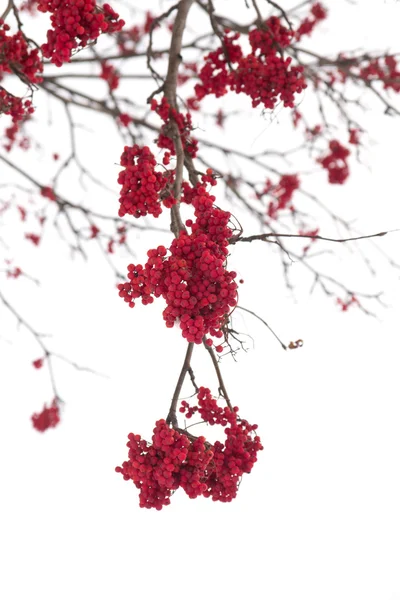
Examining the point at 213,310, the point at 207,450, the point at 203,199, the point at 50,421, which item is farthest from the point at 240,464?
the point at 50,421

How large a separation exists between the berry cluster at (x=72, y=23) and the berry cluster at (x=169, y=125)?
19 centimetres

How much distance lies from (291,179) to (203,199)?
1230mm

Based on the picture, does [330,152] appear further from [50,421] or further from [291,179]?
[50,421]

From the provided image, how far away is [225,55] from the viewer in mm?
1082

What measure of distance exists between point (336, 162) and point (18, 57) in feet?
3.96

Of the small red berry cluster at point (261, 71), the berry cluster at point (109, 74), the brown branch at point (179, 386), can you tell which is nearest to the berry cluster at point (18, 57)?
the small red berry cluster at point (261, 71)

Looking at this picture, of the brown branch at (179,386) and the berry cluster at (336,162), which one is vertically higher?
the berry cluster at (336,162)

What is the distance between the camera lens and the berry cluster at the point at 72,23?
771 millimetres

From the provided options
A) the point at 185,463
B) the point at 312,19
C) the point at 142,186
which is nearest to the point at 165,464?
the point at 185,463

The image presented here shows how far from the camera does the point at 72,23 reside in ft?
2.53

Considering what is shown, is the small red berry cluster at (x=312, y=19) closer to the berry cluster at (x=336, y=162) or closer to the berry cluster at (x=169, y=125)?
the berry cluster at (x=336, y=162)

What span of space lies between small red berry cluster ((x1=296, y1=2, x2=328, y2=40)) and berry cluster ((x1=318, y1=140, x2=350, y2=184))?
0.40m

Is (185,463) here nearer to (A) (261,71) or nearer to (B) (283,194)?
(A) (261,71)

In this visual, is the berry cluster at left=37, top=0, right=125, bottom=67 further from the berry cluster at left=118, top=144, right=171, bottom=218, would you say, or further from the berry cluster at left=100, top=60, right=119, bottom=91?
the berry cluster at left=100, top=60, right=119, bottom=91
